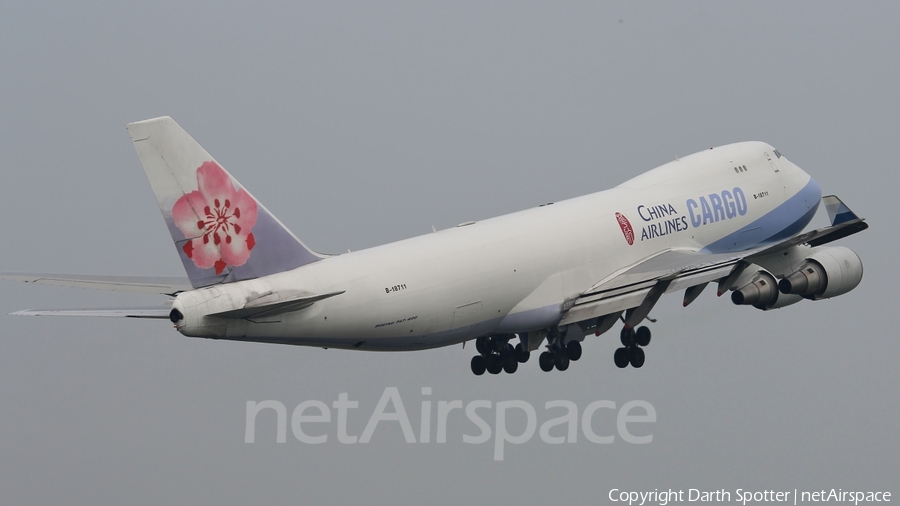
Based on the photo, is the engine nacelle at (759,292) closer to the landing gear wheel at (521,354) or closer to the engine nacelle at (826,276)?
the engine nacelle at (826,276)

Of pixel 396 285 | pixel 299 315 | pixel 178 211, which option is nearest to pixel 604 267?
pixel 396 285

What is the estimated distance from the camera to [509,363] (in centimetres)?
4734

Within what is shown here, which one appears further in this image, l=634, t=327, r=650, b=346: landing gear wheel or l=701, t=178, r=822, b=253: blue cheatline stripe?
l=701, t=178, r=822, b=253: blue cheatline stripe

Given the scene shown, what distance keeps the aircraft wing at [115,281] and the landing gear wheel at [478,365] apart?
9.82 metres

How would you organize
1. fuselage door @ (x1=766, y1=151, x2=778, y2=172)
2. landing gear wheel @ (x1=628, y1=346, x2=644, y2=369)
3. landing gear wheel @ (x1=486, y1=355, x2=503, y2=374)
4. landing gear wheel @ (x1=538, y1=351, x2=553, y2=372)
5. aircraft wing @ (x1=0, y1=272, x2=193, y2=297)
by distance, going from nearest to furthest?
1. aircraft wing @ (x1=0, y1=272, x2=193, y2=297)
2. landing gear wheel @ (x1=538, y1=351, x2=553, y2=372)
3. landing gear wheel @ (x1=628, y1=346, x2=644, y2=369)
4. landing gear wheel @ (x1=486, y1=355, x2=503, y2=374)
5. fuselage door @ (x1=766, y1=151, x2=778, y2=172)

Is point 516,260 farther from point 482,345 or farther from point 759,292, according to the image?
point 759,292

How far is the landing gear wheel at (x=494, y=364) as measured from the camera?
156 ft

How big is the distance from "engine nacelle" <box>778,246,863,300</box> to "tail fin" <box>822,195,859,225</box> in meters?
0.89

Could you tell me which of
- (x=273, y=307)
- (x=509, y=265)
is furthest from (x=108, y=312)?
(x=509, y=265)

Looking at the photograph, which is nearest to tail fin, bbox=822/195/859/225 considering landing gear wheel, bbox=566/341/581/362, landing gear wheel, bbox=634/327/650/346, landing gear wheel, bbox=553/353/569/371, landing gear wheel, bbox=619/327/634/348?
landing gear wheel, bbox=634/327/650/346

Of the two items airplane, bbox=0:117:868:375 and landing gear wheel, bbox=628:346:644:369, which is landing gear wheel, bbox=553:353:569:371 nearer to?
airplane, bbox=0:117:868:375

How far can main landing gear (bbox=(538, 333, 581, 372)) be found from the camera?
46.6 metres

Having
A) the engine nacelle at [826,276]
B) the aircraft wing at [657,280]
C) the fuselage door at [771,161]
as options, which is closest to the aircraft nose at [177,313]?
the aircraft wing at [657,280]

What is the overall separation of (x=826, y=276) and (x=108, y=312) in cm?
2211
